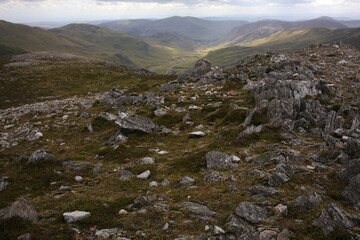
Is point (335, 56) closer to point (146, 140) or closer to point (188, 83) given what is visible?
point (188, 83)

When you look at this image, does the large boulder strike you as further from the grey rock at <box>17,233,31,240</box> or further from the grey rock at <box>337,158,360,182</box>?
the grey rock at <box>17,233,31,240</box>

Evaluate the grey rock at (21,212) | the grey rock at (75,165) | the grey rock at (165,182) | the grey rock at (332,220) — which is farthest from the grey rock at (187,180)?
the grey rock at (75,165)

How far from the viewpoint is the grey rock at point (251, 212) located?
10055 mm

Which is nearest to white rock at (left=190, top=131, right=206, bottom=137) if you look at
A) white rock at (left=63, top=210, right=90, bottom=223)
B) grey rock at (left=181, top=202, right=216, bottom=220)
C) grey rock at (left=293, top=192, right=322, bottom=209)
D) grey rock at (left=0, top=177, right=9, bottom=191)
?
grey rock at (left=181, top=202, right=216, bottom=220)

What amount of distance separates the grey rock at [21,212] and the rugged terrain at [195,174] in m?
0.05

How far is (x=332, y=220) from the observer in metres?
8.90

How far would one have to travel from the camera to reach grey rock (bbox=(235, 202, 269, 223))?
10055 millimetres

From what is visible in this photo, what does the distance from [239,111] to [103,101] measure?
30.9m

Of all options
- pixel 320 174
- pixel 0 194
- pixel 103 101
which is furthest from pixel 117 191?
pixel 103 101

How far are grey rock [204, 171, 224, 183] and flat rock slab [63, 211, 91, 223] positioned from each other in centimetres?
734

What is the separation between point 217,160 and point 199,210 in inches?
221

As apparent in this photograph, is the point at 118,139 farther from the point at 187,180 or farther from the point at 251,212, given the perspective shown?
the point at 251,212

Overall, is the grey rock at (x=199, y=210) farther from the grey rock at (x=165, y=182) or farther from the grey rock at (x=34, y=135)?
the grey rock at (x=34, y=135)

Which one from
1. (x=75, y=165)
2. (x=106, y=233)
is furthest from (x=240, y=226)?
(x=75, y=165)
